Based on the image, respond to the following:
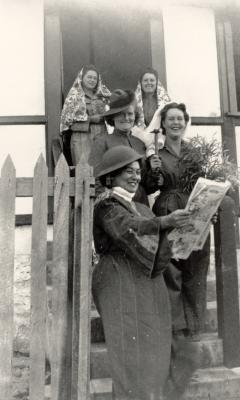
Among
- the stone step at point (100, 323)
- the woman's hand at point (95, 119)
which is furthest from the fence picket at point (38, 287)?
the woman's hand at point (95, 119)

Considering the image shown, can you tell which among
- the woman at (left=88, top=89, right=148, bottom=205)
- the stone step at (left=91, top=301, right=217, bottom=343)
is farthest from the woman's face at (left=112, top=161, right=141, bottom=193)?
the stone step at (left=91, top=301, right=217, bottom=343)

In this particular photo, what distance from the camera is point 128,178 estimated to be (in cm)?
301

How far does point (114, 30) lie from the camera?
6754 mm

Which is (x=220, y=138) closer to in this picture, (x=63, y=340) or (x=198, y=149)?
(x=198, y=149)

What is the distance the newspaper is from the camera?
298 cm

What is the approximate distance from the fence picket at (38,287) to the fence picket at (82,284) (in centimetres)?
17

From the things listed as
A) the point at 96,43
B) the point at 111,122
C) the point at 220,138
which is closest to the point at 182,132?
the point at 111,122

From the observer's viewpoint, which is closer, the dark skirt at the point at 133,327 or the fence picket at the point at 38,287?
the fence picket at the point at 38,287

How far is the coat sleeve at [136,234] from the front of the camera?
285cm

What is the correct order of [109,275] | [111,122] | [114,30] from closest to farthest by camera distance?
[109,275], [111,122], [114,30]

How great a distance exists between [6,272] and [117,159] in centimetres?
95

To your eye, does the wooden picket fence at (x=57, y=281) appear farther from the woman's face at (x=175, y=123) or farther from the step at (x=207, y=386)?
the woman's face at (x=175, y=123)

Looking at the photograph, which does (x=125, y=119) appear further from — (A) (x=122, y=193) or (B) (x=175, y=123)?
(A) (x=122, y=193)

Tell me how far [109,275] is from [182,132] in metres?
1.49
